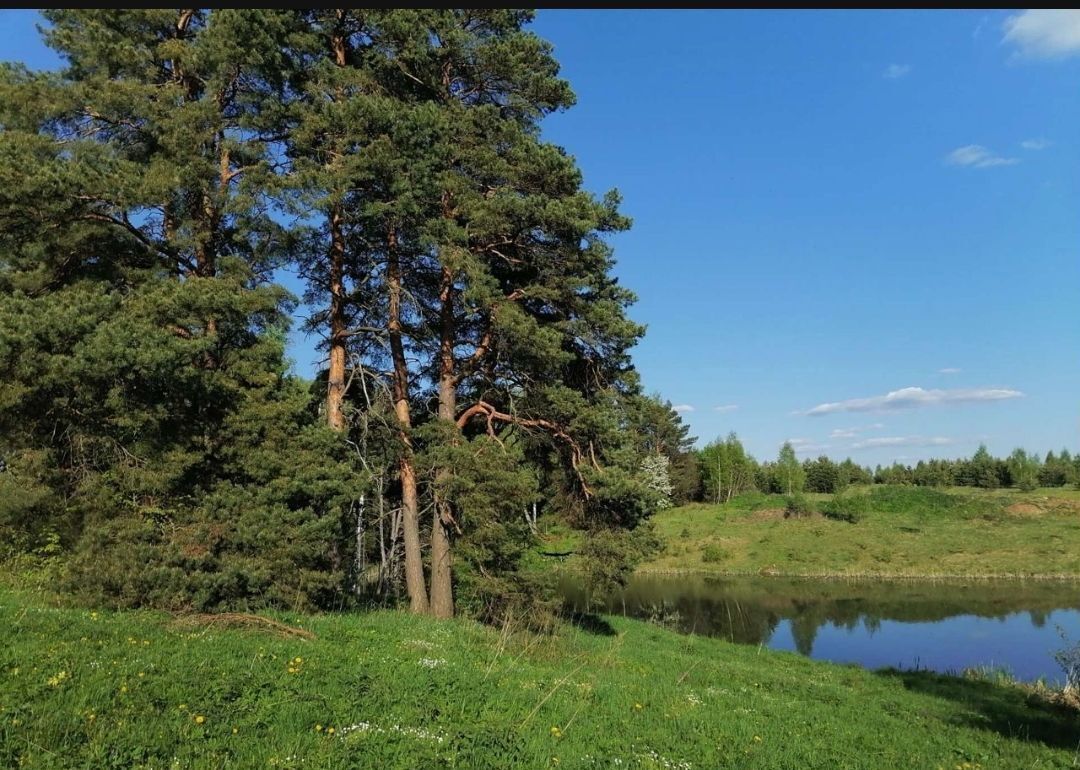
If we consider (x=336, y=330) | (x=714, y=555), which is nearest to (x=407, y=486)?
(x=336, y=330)

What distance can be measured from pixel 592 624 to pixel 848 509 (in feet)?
117

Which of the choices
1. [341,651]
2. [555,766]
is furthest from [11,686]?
[555,766]

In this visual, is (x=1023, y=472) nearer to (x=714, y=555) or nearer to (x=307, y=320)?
(x=714, y=555)

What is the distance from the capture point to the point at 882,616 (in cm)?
2659

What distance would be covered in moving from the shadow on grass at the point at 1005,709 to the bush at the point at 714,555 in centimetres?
2640

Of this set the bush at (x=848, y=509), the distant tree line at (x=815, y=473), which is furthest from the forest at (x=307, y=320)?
the distant tree line at (x=815, y=473)

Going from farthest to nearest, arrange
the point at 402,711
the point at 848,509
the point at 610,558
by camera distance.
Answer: the point at 848,509
the point at 610,558
the point at 402,711

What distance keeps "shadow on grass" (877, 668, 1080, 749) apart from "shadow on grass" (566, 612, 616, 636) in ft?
22.6

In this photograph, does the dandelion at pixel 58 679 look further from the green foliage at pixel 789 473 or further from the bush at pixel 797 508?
the green foliage at pixel 789 473

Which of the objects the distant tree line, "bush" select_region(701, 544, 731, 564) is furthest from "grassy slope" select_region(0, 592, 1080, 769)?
the distant tree line

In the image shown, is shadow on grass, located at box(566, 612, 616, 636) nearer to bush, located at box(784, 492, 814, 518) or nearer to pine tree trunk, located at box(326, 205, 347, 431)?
pine tree trunk, located at box(326, 205, 347, 431)

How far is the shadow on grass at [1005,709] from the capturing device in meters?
9.65

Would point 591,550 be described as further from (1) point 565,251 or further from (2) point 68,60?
(2) point 68,60

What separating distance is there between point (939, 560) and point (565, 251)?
34324mm
